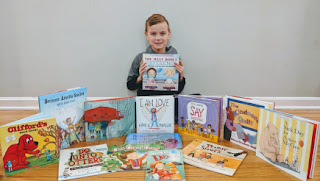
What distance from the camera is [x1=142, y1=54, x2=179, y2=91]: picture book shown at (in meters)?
1.57

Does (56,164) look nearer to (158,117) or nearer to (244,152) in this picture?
(158,117)

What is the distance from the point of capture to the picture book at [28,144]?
0.97 metres

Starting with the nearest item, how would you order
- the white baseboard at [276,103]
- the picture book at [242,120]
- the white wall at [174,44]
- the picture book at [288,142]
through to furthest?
the picture book at [288,142] → the picture book at [242,120] → the white wall at [174,44] → the white baseboard at [276,103]

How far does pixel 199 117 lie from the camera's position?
4.24 ft

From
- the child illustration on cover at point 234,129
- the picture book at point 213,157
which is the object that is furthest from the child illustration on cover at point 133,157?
the child illustration on cover at point 234,129

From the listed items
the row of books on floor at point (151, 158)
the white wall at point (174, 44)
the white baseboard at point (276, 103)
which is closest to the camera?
the row of books on floor at point (151, 158)

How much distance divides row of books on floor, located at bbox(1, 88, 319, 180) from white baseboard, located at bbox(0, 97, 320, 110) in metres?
0.80

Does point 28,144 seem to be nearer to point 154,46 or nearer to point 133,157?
point 133,157

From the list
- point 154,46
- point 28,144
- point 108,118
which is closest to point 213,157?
point 108,118

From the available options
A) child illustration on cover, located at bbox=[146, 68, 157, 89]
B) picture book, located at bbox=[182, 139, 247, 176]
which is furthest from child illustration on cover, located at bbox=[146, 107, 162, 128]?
child illustration on cover, located at bbox=[146, 68, 157, 89]

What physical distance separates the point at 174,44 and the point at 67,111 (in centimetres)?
104

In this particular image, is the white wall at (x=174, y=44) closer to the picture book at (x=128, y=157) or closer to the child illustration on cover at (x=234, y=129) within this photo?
the child illustration on cover at (x=234, y=129)

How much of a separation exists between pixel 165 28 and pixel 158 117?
692 millimetres

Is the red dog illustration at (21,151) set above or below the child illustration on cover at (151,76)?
below
